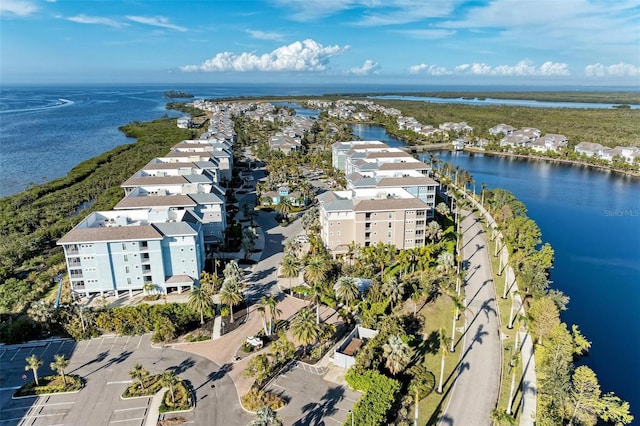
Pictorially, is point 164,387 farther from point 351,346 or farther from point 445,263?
point 445,263

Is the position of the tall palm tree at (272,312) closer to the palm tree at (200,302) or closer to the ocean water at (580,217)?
the palm tree at (200,302)

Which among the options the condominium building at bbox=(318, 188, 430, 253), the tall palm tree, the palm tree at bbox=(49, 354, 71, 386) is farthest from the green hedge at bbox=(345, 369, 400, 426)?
the condominium building at bbox=(318, 188, 430, 253)

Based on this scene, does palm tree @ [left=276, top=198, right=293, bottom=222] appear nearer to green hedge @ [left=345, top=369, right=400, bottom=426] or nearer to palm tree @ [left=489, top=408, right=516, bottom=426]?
green hedge @ [left=345, top=369, right=400, bottom=426]

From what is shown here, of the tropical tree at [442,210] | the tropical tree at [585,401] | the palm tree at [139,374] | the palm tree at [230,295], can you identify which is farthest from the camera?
the tropical tree at [442,210]

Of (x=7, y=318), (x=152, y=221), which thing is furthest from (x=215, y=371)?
(x=7, y=318)

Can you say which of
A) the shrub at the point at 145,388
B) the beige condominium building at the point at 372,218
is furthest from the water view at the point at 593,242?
the shrub at the point at 145,388

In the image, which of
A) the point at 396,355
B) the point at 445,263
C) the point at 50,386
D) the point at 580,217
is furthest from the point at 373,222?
the point at 580,217
